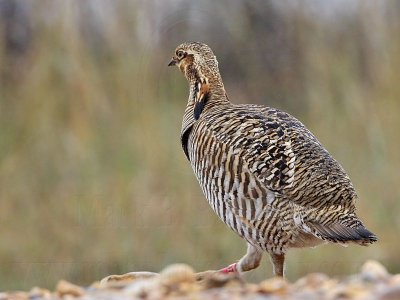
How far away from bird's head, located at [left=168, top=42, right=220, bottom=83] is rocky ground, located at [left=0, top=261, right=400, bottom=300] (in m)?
2.39

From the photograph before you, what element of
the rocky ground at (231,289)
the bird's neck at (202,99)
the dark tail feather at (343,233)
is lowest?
the rocky ground at (231,289)

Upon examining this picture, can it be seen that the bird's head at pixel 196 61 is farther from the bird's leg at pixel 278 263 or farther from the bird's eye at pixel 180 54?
the bird's leg at pixel 278 263

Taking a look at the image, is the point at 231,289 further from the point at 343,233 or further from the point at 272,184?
the point at 272,184

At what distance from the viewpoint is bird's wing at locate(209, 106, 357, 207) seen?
6.10 metres

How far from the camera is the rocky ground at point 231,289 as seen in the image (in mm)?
4320

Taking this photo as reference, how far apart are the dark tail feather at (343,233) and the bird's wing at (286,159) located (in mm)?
172

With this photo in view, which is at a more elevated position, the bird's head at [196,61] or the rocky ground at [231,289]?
the bird's head at [196,61]

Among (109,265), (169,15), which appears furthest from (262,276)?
(169,15)

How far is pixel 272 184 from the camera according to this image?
611 cm

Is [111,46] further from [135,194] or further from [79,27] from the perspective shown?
[135,194]

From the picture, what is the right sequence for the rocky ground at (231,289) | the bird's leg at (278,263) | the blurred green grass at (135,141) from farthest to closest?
the blurred green grass at (135,141)
the bird's leg at (278,263)
the rocky ground at (231,289)

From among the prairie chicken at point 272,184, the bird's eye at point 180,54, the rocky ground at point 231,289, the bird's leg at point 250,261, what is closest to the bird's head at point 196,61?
the bird's eye at point 180,54

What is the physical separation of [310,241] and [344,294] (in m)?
→ 1.90

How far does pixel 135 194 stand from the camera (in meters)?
9.66
